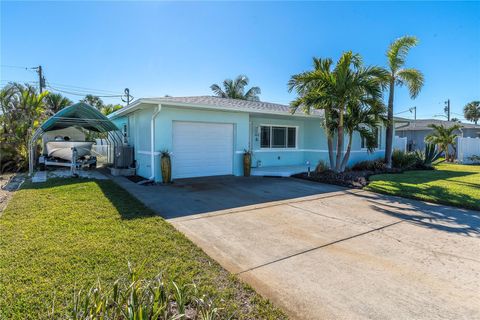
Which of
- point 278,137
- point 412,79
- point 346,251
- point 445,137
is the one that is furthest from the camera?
point 445,137

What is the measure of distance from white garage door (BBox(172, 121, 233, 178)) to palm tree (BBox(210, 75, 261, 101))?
58.5 ft

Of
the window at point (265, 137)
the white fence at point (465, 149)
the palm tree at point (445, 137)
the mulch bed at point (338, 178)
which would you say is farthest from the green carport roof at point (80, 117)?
the white fence at point (465, 149)

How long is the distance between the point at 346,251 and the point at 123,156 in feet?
33.7

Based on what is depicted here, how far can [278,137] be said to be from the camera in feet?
46.2

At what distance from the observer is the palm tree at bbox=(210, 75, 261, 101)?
92.5 ft

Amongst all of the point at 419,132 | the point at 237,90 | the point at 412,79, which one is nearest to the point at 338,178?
the point at 412,79

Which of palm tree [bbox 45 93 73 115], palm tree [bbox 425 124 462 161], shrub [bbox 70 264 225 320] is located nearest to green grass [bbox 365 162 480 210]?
shrub [bbox 70 264 225 320]

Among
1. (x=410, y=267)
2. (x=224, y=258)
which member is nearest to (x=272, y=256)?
(x=224, y=258)

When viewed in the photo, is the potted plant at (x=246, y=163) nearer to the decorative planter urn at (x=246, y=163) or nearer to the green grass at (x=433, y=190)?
the decorative planter urn at (x=246, y=163)

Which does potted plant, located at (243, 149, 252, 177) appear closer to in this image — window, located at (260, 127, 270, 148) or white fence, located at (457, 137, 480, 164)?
window, located at (260, 127, 270, 148)

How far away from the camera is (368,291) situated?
9.87 ft

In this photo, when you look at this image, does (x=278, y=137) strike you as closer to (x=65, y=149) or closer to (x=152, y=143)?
(x=152, y=143)

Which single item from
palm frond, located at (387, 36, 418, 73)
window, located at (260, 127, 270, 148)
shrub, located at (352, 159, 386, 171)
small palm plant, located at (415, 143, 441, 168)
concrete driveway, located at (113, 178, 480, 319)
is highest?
palm frond, located at (387, 36, 418, 73)

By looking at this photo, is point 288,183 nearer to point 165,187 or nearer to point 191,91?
point 165,187
